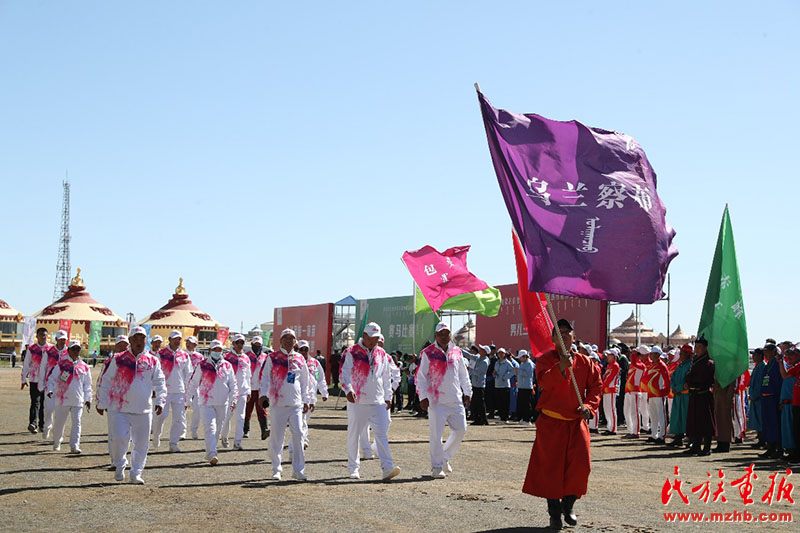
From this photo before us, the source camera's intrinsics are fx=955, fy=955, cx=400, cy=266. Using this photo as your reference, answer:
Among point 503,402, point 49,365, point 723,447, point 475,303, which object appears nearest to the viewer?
point 723,447

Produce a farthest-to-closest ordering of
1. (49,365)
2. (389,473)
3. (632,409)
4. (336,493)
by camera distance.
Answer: (632,409)
(49,365)
(389,473)
(336,493)

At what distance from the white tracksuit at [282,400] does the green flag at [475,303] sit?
14152 millimetres

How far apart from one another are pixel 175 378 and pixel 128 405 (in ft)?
17.0

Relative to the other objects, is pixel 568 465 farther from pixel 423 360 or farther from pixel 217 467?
pixel 217 467

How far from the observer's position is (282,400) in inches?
492

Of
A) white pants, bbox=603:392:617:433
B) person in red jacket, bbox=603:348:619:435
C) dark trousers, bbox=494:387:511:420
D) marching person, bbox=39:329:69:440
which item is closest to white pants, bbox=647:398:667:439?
person in red jacket, bbox=603:348:619:435

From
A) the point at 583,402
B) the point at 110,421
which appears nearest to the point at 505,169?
the point at 583,402

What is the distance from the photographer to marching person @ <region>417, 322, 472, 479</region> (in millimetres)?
13062

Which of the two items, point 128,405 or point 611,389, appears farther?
point 611,389

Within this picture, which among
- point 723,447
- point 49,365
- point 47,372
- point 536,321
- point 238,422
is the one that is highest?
point 536,321

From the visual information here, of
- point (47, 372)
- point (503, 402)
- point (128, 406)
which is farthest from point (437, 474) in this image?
point (503, 402)

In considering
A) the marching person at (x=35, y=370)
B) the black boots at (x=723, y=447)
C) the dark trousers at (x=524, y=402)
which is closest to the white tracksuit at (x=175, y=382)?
the marching person at (x=35, y=370)

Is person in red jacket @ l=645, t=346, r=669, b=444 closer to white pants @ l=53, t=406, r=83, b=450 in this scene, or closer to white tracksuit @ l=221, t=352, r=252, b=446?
white tracksuit @ l=221, t=352, r=252, b=446

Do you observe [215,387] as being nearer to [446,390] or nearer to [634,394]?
[446,390]
